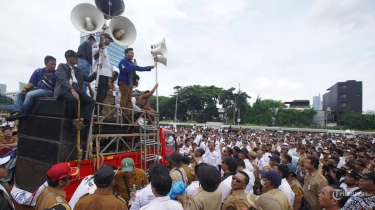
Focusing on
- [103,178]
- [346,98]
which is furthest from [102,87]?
[346,98]

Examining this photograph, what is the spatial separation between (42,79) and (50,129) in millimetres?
1254

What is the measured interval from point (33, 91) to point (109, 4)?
2.20 m

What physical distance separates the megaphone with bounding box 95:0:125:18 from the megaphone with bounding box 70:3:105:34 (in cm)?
11

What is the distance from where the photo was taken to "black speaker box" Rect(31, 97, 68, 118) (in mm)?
3811

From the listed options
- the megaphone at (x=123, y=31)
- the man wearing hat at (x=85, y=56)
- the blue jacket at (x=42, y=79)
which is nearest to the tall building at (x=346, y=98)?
the megaphone at (x=123, y=31)

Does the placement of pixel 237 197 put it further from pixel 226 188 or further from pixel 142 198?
pixel 142 198

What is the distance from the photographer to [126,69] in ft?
18.3

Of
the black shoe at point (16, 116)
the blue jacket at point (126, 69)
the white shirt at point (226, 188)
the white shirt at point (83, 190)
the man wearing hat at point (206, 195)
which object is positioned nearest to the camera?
the man wearing hat at point (206, 195)

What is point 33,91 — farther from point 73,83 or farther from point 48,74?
point 73,83

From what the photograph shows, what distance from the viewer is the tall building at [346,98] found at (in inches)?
1945

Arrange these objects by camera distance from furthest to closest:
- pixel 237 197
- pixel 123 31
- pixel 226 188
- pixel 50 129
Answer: pixel 123 31 < pixel 50 129 < pixel 226 188 < pixel 237 197

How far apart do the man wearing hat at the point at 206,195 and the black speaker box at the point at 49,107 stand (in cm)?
249

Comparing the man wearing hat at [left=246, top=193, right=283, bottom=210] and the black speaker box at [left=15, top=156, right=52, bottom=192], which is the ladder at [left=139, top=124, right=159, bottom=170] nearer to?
the black speaker box at [left=15, top=156, right=52, bottom=192]

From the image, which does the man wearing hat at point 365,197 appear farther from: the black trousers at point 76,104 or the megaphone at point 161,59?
the megaphone at point 161,59
